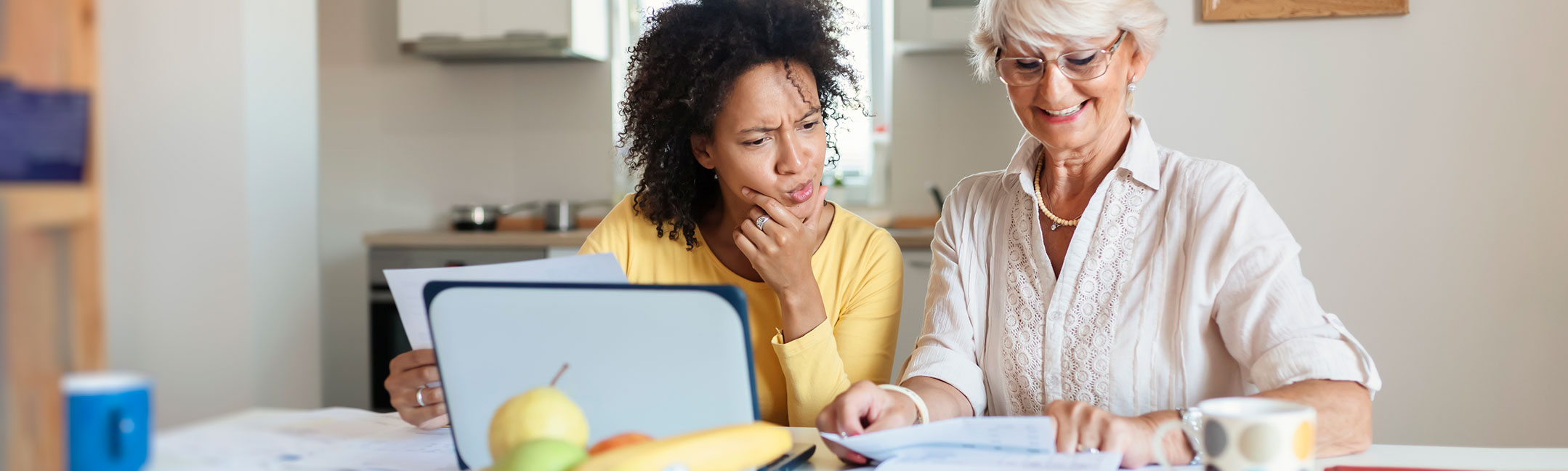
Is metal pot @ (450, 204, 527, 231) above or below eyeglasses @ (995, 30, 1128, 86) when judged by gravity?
below

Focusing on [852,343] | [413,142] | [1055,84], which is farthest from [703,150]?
[413,142]

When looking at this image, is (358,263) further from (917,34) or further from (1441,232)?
(1441,232)

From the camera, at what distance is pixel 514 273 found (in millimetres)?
1082

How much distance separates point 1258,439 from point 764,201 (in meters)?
0.87

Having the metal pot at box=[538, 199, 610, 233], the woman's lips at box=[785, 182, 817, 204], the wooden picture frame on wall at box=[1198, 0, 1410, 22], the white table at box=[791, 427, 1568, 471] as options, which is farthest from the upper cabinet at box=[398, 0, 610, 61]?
the white table at box=[791, 427, 1568, 471]

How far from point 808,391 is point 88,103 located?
893mm

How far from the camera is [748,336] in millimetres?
878

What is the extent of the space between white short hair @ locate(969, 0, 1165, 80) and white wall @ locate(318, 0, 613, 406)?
3.04 meters

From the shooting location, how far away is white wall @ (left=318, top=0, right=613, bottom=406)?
429cm

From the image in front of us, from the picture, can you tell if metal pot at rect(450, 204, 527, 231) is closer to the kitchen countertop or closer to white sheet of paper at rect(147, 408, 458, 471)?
the kitchen countertop

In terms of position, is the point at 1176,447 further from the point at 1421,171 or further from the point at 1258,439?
the point at 1421,171

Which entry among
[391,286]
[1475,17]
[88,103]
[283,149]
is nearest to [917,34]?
[1475,17]

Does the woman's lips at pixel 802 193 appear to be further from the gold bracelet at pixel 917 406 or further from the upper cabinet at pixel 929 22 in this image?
the upper cabinet at pixel 929 22

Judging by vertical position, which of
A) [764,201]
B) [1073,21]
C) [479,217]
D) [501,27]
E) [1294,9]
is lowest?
[479,217]
